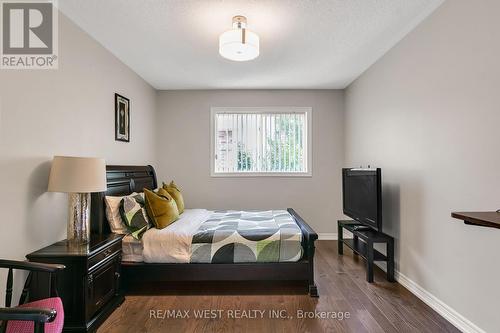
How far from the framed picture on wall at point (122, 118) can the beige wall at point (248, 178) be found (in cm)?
117

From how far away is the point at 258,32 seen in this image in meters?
2.77

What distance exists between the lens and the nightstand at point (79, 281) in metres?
1.98

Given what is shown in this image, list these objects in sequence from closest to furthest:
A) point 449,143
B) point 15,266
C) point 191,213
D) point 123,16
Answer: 1. point 15,266
2. point 449,143
3. point 123,16
4. point 191,213

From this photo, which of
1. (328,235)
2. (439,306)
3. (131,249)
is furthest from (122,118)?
(439,306)

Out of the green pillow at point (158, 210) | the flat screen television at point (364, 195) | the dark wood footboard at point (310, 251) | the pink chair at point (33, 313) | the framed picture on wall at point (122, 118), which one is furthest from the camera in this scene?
the framed picture on wall at point (122, 118)

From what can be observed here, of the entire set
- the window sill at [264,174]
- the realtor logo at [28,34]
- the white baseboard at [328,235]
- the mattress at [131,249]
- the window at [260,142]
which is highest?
the realtor logo at [28,34]

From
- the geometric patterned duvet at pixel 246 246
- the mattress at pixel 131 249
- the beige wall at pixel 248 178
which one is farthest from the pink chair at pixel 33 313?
the beige wall at pixel 248 178

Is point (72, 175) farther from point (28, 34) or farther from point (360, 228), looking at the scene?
point (360, 228)

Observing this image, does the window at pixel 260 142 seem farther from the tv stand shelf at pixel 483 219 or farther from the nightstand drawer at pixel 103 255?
the tv stand shelf at pixel 483 219

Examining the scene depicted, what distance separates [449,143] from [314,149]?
8.66ft

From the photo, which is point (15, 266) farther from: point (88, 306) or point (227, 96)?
point (227, 96)

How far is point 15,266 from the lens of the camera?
1.64 metres

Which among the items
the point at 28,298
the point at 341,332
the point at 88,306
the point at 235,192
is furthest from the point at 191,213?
the point at 341,332

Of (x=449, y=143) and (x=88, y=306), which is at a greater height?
(x=449, y=143)
